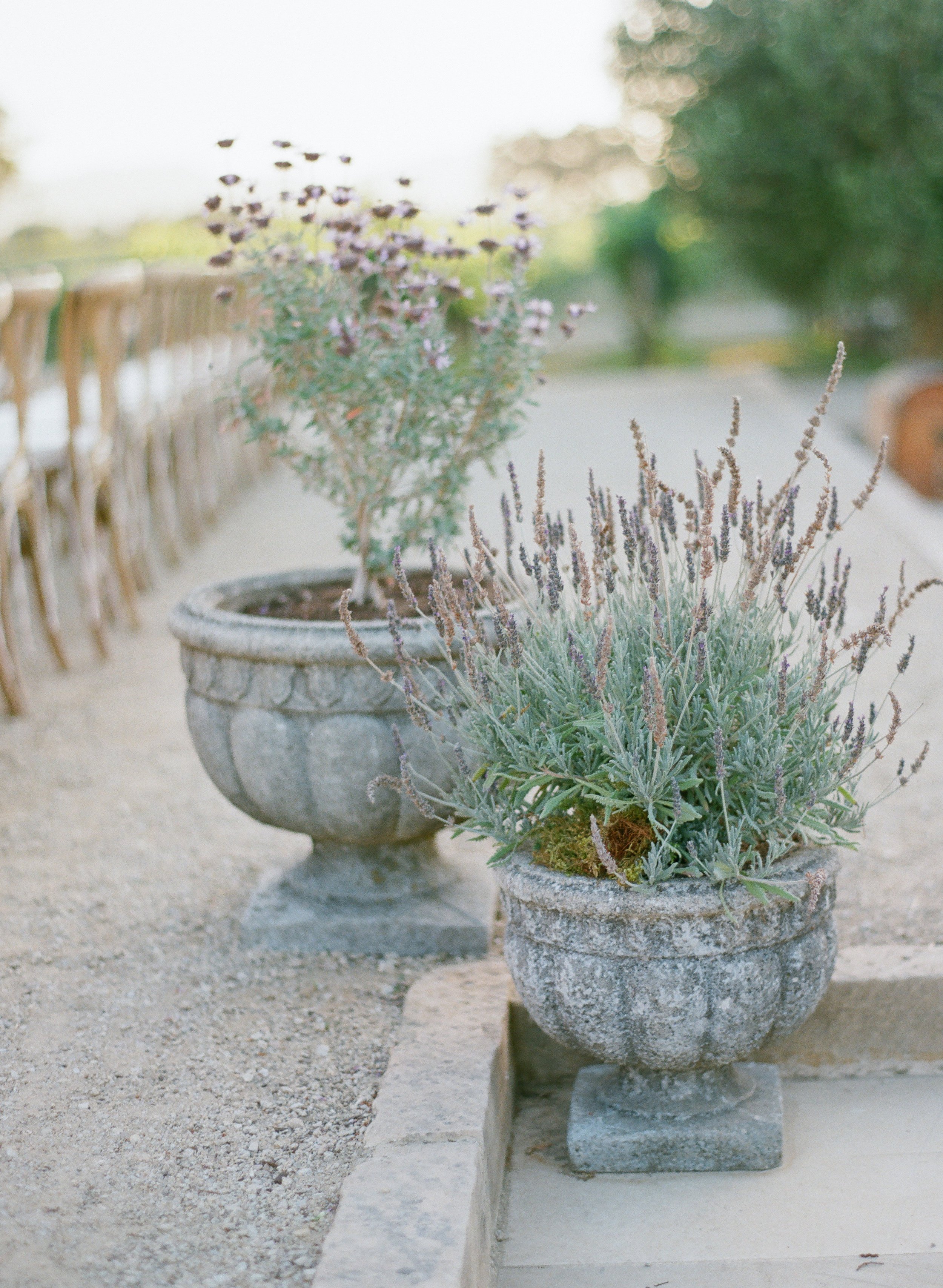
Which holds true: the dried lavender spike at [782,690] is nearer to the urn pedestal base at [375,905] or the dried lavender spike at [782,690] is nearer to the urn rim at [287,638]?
the urn rim at [287,638]

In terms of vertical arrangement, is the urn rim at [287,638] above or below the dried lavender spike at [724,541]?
below

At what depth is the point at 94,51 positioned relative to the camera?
14.0 m

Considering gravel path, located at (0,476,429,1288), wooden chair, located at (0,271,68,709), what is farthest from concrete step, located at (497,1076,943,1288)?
wooden chair, located at (0,271,68,709)

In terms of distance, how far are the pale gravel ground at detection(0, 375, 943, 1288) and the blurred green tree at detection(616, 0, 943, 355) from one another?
953 cm

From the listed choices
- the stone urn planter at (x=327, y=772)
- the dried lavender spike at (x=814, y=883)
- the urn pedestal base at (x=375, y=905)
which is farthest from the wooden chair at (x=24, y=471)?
the dried lavender spike at (x=814, y=883)

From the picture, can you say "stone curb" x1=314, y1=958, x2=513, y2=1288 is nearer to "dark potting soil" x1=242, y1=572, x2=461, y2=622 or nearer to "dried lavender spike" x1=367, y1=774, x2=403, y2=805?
"dried lavender spike" x1=367, y1=774, x2=403, y2=805

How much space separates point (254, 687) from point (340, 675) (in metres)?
0.17

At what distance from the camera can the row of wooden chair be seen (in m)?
4.03

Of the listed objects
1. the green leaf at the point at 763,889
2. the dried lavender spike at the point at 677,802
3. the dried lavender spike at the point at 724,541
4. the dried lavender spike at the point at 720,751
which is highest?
the dried lavender spike at the point at 724,541

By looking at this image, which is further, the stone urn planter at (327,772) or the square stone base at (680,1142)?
the stone urn planter at (327,772)

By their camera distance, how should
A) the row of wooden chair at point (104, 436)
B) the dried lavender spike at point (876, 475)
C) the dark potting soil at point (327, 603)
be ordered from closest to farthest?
the dried lavender spike at point (876, 475), the dark potting soil at point (327, 603), the row of wooden chair at point (104, 436)

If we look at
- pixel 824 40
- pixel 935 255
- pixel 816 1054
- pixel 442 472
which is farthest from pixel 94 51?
pixel 816 1054

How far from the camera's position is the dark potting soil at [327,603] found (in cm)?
270

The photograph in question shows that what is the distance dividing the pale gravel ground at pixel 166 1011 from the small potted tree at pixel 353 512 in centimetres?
18
